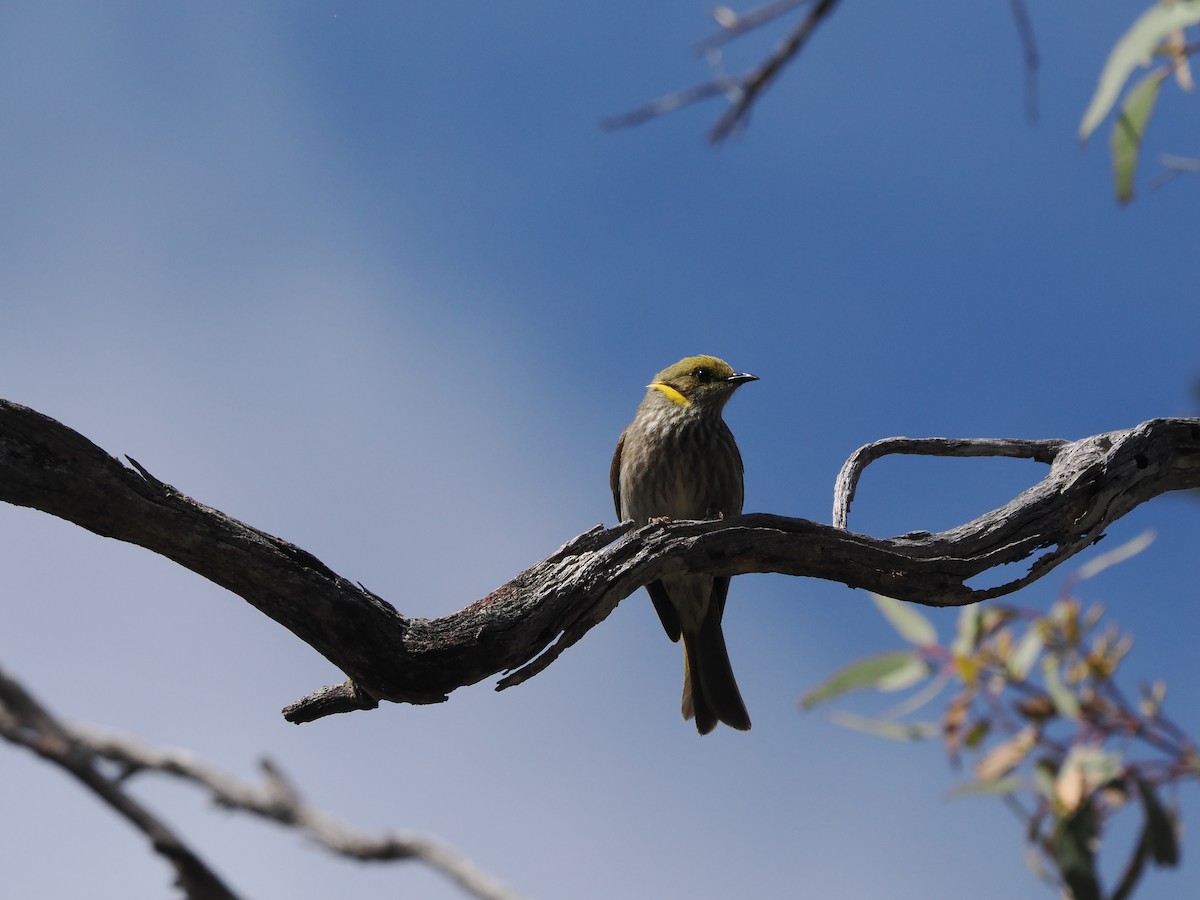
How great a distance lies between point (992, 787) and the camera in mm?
1830

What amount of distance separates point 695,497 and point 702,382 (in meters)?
0.73

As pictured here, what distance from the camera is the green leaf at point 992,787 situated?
5.96 ft

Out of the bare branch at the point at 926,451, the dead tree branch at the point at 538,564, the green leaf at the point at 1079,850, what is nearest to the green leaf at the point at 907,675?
the green leaf at the point at 1079,850

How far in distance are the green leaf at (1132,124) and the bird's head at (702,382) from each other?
3.84m

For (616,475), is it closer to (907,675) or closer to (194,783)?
(907,675)

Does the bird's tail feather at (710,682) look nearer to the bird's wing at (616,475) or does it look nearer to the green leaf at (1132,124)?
the bird's wing at (616,475)

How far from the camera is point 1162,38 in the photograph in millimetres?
2271

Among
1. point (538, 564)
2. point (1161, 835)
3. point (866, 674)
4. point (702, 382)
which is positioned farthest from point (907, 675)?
point (702, 382)

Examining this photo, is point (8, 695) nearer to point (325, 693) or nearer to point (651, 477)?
point (325, 693)

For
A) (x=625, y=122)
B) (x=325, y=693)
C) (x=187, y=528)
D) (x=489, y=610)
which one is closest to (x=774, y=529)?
(x=489, y=610)

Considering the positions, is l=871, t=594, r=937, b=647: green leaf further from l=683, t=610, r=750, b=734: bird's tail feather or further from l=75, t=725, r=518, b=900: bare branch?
l=683, t=610, r=750, b=734: bird's tail feather

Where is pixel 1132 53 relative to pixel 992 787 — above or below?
above

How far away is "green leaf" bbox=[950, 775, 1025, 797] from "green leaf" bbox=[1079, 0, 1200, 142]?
44.4 inches

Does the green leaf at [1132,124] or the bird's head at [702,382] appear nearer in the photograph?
the green leaf at [1132,124]
